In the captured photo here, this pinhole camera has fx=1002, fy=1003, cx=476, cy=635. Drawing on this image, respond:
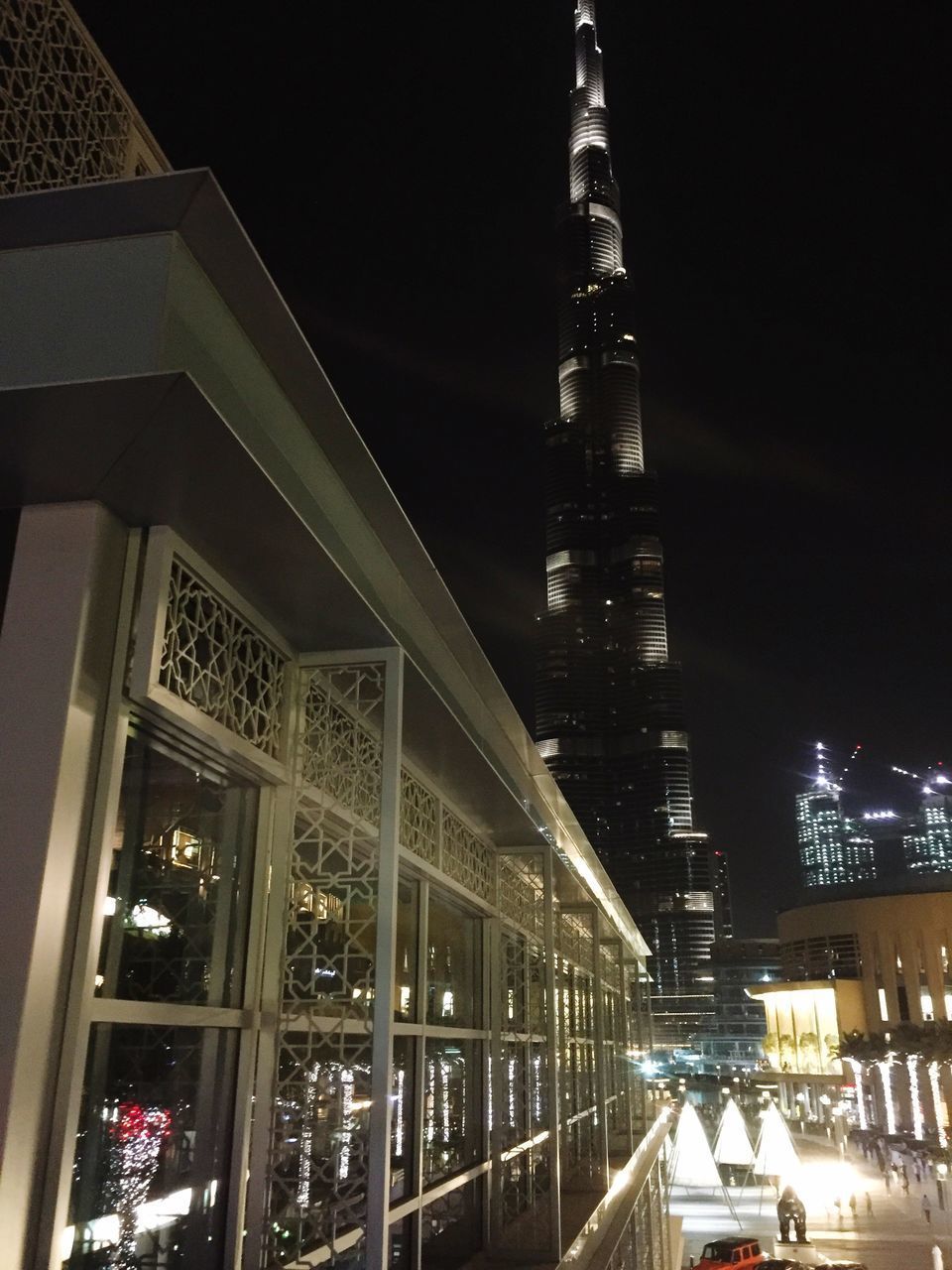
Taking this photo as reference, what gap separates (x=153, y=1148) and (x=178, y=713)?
4.97 ft

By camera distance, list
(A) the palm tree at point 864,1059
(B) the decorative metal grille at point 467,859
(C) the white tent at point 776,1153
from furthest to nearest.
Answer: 1. (A) the palm tree at point 864,1059
2. (C) the white tent at point 776,1153
3. (B) the decorative metal grille at point 467,859

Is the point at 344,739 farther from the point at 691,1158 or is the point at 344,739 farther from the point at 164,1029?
the point at 691,1158

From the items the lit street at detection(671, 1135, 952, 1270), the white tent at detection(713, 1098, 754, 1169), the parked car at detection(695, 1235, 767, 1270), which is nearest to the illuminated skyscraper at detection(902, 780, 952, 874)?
the lit street at detection(671, 1135, 952, 1270)

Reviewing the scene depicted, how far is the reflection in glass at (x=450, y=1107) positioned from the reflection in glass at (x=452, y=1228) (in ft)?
0.64

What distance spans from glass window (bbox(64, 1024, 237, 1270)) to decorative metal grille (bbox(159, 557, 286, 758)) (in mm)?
1139

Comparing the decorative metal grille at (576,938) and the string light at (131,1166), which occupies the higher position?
the decorative metal grille at (576,938)

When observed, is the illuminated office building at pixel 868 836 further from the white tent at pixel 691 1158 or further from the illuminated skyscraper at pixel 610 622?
the white tent at pixel 691 1158

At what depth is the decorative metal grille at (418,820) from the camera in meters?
6.24

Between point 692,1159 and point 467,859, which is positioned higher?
point 467,859

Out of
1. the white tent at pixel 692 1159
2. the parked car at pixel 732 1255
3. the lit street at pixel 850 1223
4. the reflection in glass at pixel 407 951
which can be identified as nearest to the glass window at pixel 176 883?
the reflection in glass at pixel 407 951

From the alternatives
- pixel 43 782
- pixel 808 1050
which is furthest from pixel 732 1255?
pixel 808 1050

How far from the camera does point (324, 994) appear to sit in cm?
425

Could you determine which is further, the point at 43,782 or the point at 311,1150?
the point at 311,1150

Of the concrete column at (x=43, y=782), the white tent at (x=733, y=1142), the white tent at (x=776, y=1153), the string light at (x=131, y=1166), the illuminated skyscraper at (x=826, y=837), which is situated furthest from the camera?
the illuminated skyscraper at (x=826, y=837)
